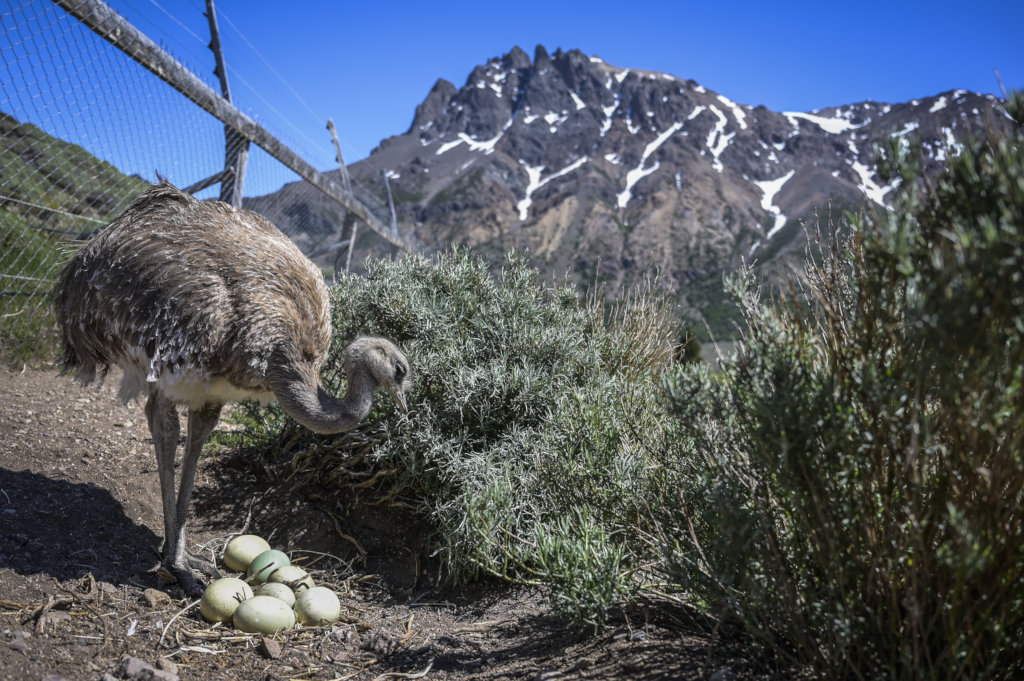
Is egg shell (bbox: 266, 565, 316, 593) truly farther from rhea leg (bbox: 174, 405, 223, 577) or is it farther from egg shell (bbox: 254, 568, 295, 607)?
rhea leg (bbox: 174, 405, 223, 577)

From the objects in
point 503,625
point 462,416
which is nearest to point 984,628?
point 503,625

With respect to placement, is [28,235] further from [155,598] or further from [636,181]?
[636,181]

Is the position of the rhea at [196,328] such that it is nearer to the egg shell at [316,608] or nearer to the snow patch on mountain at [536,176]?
the egg shell at [316,608]

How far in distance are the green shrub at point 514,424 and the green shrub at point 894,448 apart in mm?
652

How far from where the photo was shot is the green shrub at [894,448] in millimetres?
2094

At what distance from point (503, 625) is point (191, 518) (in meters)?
2.61

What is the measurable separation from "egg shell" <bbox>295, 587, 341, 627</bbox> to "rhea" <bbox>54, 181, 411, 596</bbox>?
28.7 inches

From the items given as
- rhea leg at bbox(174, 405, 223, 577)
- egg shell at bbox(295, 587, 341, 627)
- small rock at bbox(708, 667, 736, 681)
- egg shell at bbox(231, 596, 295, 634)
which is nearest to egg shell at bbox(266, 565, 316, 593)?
egg shell at bbox(295, 587, 341, 627)

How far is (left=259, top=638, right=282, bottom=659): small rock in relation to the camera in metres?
3.65

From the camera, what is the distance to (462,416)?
475 centimetres

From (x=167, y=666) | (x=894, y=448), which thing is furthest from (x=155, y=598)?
(x=894, y=448)

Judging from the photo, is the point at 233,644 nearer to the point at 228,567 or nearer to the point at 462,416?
the point at 228,567

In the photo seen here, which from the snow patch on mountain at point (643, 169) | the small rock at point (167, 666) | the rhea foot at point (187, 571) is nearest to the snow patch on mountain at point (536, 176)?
the snow patch on mountain at point (643, 169)

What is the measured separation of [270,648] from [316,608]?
0.39 metres
